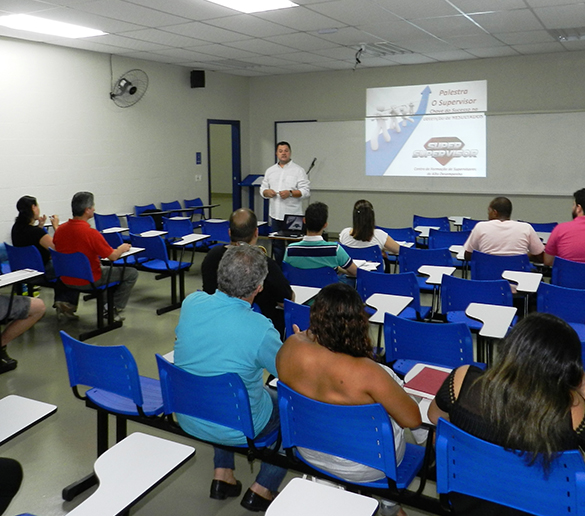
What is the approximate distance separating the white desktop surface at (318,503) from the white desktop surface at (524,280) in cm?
264

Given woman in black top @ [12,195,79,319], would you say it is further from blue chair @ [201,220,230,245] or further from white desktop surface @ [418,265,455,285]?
white desktop surface @ [418,265,455,285]

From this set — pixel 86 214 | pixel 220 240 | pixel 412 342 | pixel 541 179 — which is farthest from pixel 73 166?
pixel 541 179

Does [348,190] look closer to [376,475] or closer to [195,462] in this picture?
[195,462]

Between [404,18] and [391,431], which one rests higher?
[404,18]

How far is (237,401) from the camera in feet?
7.19

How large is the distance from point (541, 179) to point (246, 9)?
18.3 feet

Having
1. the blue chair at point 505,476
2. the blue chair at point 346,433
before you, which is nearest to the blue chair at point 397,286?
the blue chair at point 346,433

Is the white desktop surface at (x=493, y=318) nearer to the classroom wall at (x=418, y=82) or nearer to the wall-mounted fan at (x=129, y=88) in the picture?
the classroom wall at (x=418, y=82)

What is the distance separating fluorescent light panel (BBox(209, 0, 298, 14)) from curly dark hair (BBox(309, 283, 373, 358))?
4089 mm

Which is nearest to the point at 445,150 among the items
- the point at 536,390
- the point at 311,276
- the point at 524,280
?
the point at 524,280

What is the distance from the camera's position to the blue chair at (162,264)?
19.7ft

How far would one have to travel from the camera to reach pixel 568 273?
427 centimetres

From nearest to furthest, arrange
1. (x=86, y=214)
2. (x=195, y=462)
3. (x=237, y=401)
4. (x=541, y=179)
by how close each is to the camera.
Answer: (x=237, y=401), (x=195, y=462), (x=86, y=214), (x=541, y=179)

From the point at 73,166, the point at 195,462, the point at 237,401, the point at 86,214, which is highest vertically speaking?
the point at 73,166
